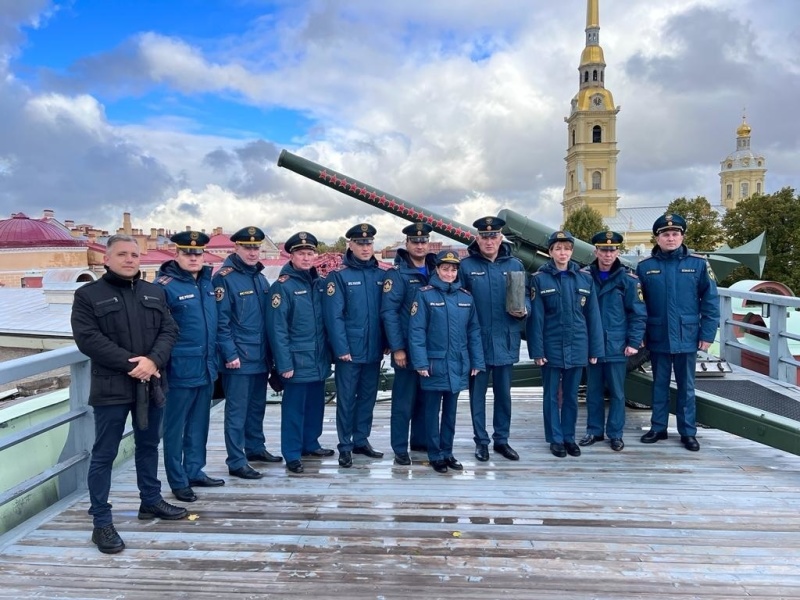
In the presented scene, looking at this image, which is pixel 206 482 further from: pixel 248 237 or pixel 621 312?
pixel 621 312

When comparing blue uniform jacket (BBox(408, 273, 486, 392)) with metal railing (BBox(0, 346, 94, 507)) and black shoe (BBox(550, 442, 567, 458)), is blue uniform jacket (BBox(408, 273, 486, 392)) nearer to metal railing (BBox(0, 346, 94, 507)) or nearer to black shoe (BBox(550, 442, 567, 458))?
black shoe (BBox(550, 442, 567, 458))

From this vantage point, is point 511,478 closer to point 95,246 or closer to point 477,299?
point 477,299

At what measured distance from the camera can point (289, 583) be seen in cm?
263

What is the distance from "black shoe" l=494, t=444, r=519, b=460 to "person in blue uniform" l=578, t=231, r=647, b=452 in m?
0.81

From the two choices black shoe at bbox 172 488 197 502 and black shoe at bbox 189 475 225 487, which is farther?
black shoe at bbox 189 475 225 487

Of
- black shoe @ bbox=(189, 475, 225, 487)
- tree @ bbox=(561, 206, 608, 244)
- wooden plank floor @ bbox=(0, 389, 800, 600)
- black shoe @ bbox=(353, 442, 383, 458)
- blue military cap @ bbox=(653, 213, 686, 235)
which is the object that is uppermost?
tree @ bbox=(561, 206, 608, 244)

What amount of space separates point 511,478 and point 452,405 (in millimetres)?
615

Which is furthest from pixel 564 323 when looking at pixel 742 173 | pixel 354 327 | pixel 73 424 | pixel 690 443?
pixel 742 173

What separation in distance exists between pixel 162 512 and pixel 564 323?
114 inches

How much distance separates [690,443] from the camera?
440 cm

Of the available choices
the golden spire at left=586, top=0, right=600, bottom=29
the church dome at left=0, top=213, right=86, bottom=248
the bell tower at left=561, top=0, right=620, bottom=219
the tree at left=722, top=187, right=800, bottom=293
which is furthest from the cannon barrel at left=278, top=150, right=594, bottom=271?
the golden spire at left=586, top=0, right=600, bottom=29

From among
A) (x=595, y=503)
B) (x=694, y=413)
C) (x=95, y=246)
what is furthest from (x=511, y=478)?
(x=95, y=246)

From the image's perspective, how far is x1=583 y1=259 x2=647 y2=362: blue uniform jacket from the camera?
170 inches

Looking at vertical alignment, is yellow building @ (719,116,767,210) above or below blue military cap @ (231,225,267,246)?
above
